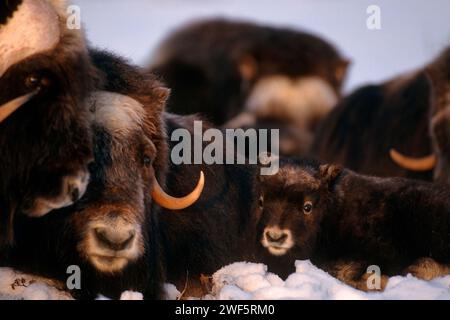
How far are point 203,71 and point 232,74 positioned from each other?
1.01 ft

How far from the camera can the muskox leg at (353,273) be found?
4.15 m

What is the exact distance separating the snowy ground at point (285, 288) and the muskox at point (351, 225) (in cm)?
27

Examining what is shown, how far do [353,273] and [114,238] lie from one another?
116 centimetres

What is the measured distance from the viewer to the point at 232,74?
1078 cm

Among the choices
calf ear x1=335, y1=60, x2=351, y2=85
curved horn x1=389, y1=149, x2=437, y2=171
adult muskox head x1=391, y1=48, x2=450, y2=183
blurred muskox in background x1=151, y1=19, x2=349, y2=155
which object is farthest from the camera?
calf ear x1=335, y1=60, x2=351, y2=85

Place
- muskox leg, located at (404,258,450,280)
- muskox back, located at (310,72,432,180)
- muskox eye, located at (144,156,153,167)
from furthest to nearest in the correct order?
muskox back, located at (310,72,432,180), muskox leg, located at (404,258,450,280), muskox eye, located at (144,156,153,167)

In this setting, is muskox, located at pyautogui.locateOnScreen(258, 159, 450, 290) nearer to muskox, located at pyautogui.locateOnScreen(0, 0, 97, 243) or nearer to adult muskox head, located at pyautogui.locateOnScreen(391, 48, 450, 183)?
muskox, located at pyautogui.locateOnScreen(0, 0, 97, 243)

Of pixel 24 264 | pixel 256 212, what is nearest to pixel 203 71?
pixel 256 212

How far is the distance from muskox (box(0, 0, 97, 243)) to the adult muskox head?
10.6 ft

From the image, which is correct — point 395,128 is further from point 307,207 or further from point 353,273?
point 353,273

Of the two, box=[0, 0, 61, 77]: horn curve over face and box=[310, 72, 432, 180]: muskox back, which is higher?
box=[0, 0, 61, 77]: horn curve over face

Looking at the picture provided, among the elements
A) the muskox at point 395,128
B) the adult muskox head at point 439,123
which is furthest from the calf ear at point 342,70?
the adult muskox head at point 439,123

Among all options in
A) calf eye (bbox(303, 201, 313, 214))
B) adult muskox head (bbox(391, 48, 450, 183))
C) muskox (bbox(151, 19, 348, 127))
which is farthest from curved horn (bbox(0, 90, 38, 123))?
muskox (bbox(151, 19, 348, 127))

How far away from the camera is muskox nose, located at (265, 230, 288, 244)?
4207 mm
